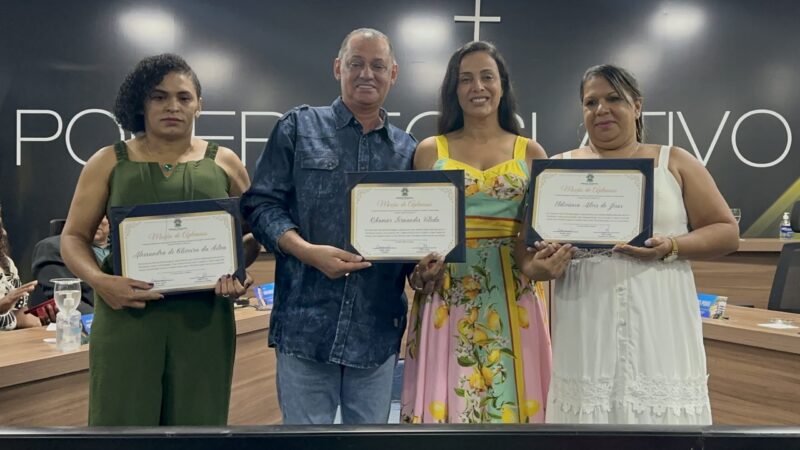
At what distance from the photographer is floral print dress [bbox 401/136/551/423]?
1.79 metres

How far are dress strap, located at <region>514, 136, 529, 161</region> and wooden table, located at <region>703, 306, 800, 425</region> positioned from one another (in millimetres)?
1614

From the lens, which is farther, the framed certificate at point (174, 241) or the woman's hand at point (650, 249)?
the framed certificate at point (174, 241)

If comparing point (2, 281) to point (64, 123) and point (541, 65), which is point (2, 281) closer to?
point (64, 123)

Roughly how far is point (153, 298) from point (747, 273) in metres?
4.95

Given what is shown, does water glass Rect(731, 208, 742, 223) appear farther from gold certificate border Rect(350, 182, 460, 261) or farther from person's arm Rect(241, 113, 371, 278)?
person's arm Rect(241, 113, 371, 278)

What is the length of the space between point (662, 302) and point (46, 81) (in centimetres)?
615

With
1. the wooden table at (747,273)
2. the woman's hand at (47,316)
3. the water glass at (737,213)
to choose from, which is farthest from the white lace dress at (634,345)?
the water glass at (737,213)

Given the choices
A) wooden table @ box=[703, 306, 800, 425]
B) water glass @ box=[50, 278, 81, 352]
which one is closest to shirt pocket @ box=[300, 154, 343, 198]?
water glass @ box=[50, 278, 81, 352]

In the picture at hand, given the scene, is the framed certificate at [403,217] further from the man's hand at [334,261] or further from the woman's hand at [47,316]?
the woman's hand at [47,316]

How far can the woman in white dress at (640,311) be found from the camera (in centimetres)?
169

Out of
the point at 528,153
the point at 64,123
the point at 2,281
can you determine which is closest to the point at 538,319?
the point at 528,153

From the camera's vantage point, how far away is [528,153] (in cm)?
193

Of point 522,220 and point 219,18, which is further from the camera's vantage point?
point 219,18

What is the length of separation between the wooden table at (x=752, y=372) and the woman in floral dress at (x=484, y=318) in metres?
1.43
